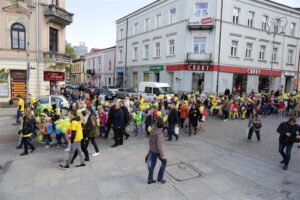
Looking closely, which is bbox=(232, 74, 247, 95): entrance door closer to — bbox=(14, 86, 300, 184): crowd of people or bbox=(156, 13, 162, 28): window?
bbox=(14, 86, 300, 184): crowd of people

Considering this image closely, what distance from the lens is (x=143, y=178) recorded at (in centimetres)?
623

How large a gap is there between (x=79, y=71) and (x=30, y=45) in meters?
43.9

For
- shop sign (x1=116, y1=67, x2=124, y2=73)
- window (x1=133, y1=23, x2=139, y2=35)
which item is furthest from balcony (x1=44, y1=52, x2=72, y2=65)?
shop sign (x1=116, y1=67, x2=124, y2=73)

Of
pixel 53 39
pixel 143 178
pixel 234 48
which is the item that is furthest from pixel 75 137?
pixel 234 48

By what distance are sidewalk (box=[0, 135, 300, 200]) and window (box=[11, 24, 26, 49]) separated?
47.1 feet

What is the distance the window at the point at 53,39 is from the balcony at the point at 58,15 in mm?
919

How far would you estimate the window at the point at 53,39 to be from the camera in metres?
21.6

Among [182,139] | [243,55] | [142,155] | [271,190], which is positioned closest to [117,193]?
[142,155]

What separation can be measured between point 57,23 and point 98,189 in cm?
2036

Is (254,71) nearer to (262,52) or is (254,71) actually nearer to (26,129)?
(262,52)

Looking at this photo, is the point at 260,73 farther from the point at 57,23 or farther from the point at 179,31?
the point at 57,23

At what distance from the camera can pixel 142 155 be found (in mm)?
8031

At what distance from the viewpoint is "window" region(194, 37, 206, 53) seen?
80.1 ft

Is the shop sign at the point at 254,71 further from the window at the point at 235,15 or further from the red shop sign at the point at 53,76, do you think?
the red shop sign at the point at 53,76
